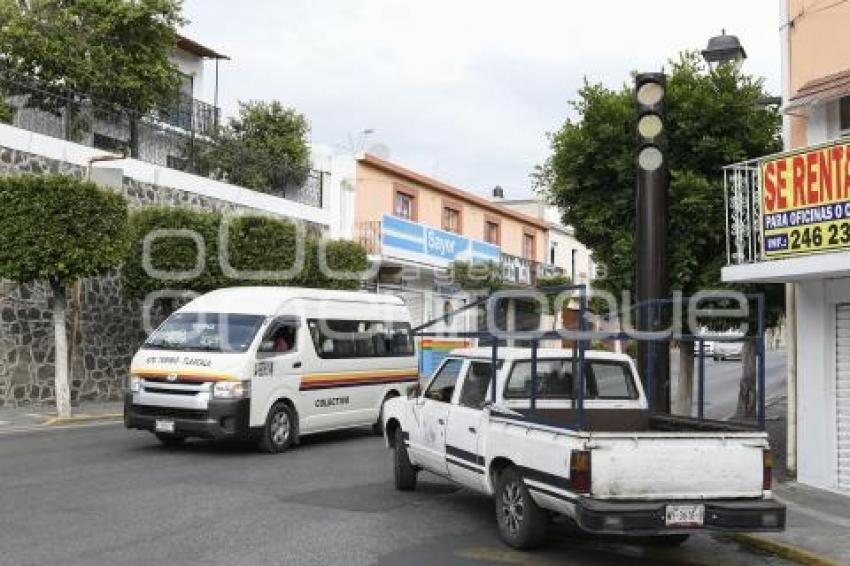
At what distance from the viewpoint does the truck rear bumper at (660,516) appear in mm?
6211

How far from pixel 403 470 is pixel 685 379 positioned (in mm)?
6104

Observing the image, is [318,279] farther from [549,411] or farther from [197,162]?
[549,411]

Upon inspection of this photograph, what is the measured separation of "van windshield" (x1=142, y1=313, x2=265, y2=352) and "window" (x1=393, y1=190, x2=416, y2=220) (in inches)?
821

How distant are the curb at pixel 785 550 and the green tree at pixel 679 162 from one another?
5.55m

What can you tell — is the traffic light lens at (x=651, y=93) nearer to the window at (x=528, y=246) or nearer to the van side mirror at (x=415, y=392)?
the van side mirror at (x=415, y=392)

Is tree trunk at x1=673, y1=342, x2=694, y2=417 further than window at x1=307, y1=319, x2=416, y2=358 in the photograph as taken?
Yes

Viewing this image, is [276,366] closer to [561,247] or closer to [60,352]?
[60,352]

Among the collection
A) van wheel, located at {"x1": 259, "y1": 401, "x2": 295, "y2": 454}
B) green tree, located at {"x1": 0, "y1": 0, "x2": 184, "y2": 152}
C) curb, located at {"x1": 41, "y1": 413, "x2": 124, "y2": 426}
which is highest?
green tree, located at {"x1": 0, "y1": 0, "x2": 184, "y2": 152}

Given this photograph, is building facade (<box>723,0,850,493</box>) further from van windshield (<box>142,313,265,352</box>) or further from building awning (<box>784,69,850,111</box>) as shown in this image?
van windshield (<box>142,313,265,352</box>)

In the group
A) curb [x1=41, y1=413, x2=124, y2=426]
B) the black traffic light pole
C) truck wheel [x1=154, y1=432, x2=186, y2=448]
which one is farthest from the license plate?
curb [x1=41, y1=413, x2=124, y2=426]

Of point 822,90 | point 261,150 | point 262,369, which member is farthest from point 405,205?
point 822,90

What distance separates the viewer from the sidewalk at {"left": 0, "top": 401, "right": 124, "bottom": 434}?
15.3 metres

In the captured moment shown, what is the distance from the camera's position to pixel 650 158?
10.2 metres

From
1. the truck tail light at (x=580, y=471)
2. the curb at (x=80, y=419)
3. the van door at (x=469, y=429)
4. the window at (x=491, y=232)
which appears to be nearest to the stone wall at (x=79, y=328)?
the curb at (x=80, y=419)
